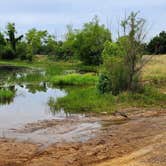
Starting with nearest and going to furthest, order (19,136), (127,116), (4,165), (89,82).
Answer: (4,165)
(19,136)
(127,116)
(89,82)

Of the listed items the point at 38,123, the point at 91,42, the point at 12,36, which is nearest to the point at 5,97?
the point at 38,123

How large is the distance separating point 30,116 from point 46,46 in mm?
80654

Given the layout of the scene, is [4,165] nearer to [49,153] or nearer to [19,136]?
[49,153]

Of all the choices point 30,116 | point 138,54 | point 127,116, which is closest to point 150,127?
point 127,116

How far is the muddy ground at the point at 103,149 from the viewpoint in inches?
495

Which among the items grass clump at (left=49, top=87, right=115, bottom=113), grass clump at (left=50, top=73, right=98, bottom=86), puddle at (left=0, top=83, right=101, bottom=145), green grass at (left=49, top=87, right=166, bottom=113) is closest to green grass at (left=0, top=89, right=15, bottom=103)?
puddle at (left=0, top=83, right=101, bottom=145)

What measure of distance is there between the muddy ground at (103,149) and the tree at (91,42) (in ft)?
161

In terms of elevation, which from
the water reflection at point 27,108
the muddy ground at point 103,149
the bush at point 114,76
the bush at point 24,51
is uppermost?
the bush at point 24,51

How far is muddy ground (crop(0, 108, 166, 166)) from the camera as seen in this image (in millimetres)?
12562

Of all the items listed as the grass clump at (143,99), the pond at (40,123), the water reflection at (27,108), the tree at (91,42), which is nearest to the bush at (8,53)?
the tree at (91,42)

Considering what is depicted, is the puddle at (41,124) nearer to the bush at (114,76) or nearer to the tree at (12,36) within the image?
the bush at (114,76)

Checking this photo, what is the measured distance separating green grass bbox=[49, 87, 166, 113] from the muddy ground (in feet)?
14.0

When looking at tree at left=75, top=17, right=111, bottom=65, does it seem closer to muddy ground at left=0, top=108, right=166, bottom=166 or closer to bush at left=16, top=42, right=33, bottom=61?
bush at left=16, top=42, right=33, bottom=61

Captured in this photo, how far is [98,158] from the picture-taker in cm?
1325
